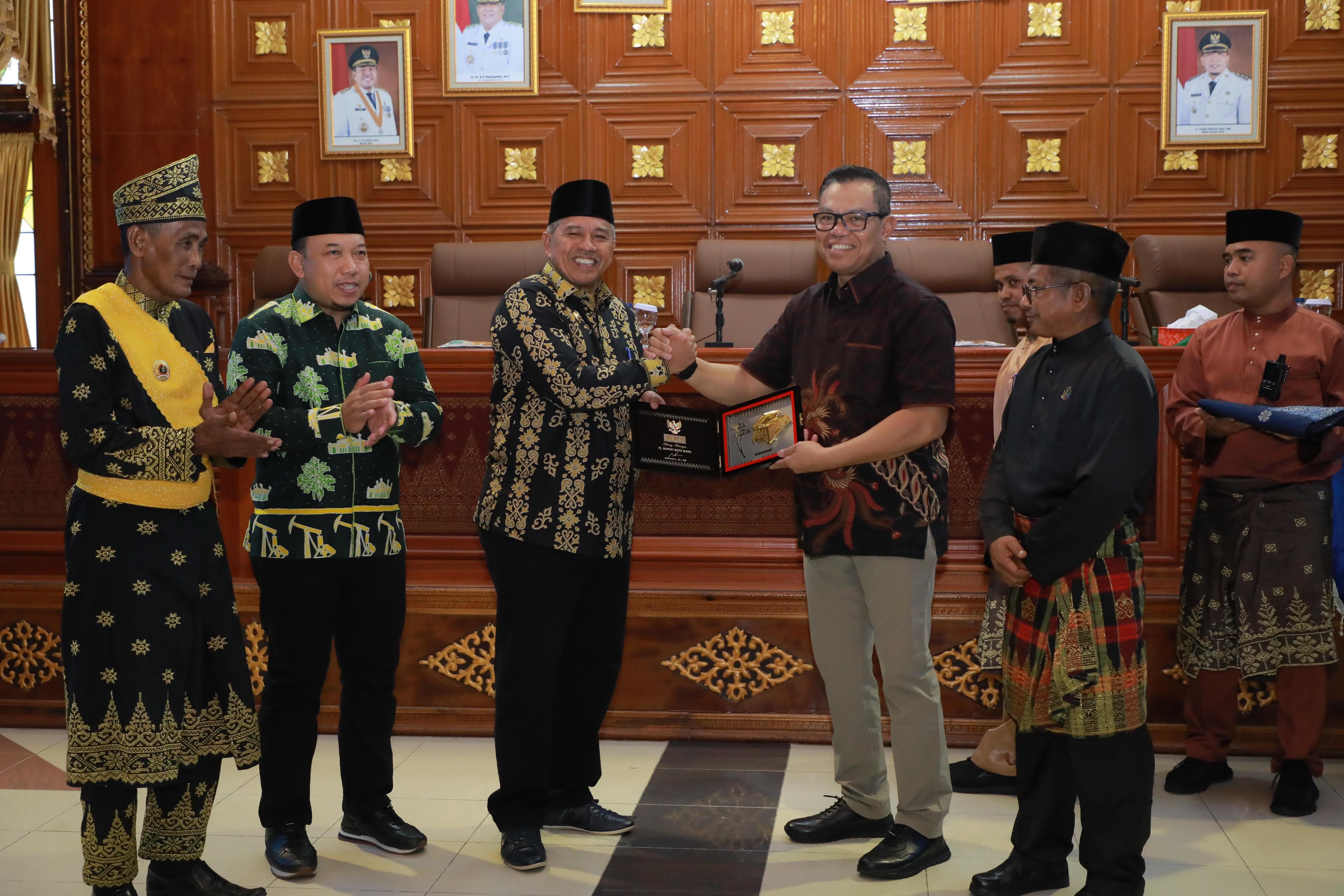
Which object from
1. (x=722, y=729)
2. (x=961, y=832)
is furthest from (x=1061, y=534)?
(x=722, y=729)

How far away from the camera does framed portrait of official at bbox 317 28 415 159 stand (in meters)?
6.05

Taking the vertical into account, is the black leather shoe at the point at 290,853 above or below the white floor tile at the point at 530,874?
above

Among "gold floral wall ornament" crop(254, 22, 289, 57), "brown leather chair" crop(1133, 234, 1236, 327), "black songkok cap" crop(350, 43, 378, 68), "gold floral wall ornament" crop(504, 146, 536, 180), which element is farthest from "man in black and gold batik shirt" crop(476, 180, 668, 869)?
"gold floral wall ornament" crop(254, 22, 289, 57)

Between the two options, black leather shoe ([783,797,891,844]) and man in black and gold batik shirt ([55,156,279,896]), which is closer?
man in black and gold batik shirt ([55,156,279,896])

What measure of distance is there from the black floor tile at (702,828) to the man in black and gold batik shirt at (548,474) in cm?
28

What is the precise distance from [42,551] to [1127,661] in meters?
3.27

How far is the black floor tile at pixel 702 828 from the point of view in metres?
2.80

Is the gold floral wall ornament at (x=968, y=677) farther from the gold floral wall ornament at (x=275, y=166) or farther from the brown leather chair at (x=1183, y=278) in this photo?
the gold floral wall ornament at (x=275, y=166)

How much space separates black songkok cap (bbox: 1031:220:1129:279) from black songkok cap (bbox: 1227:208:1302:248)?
3.20 ft

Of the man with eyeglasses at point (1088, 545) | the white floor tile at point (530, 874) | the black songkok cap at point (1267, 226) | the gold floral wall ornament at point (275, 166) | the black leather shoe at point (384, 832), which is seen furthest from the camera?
the gold floral wall ornament at point (275, 166)

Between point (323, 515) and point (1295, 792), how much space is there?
99.7 inches

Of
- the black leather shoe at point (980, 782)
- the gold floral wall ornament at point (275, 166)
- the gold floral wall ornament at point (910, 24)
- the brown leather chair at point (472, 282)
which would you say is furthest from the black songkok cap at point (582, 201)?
the gold floral wall ornament at point (275, 166)

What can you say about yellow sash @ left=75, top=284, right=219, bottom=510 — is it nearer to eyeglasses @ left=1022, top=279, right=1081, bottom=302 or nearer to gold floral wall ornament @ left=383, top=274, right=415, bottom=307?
eyeglasses @ left=1022, top=279, right=1081, bottom=302

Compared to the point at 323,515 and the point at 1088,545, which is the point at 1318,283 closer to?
the point at 1088,545
